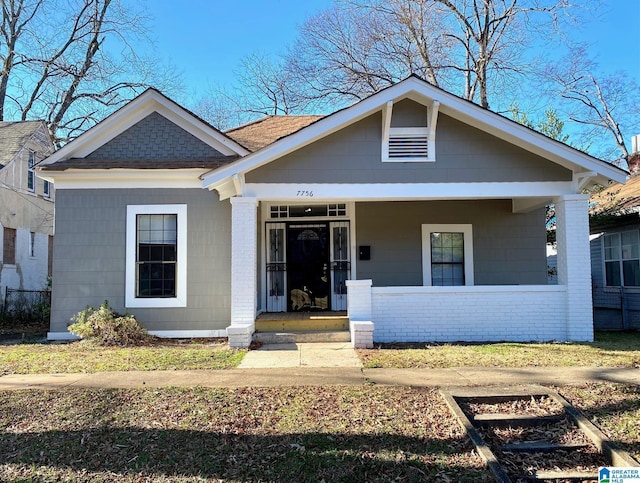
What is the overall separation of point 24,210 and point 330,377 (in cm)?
1595

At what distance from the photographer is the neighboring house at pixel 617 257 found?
41.8ft

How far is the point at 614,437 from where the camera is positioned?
4.26 metres

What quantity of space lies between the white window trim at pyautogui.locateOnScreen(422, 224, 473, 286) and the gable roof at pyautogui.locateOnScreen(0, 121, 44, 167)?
1449 centimetres

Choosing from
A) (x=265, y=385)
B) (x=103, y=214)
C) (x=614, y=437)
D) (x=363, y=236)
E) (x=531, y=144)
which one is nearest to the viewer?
(x=614, y=437)

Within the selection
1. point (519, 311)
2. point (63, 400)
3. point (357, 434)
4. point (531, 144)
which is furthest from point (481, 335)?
point (63, 400)

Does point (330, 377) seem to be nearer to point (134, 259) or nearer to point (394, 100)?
point (394, 100)

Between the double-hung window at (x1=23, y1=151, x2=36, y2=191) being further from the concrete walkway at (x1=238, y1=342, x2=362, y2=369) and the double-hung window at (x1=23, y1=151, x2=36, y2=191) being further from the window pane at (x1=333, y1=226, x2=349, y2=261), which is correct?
the concrete walkway at (x1=238, y1=342, x2=362, y2=369)

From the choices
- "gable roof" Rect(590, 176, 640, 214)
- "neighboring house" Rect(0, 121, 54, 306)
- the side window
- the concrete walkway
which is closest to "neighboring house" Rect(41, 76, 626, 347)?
the concrete walkway

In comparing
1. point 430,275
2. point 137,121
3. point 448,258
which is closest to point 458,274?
point 448,258

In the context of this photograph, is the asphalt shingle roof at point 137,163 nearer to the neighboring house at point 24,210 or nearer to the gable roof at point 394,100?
the gable roof at point 394,100

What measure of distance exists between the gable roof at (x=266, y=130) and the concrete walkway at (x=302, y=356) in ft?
16.8

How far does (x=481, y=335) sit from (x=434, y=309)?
1.04 metres

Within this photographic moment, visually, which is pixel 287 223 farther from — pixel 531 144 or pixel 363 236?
pixel 531 144

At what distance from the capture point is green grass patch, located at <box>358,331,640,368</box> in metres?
6.91
